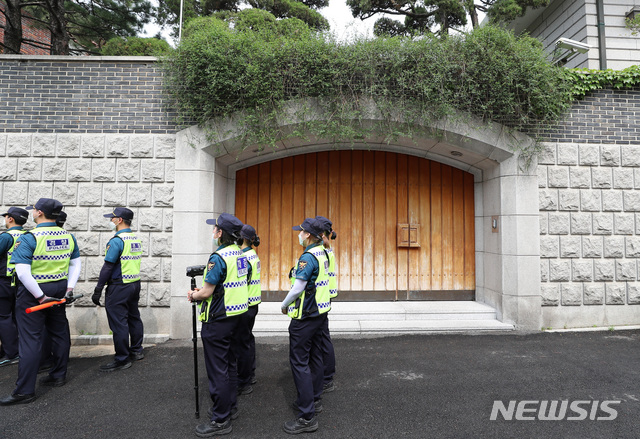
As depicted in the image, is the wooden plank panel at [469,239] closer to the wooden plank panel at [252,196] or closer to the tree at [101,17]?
the wooden plank panel at [252,196]

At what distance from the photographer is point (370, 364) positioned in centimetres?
485

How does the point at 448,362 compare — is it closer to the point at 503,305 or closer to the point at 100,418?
the point at 503,305

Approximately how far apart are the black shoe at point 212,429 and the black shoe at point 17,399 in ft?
6.85

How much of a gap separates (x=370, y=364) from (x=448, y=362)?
1.11 metres

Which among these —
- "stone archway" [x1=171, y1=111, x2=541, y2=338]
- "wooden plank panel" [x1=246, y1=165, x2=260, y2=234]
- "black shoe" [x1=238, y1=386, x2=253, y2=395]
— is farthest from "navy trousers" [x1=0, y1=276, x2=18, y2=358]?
"wooden plank panel" [x1=246, y1=165, x2=260, y2=234]

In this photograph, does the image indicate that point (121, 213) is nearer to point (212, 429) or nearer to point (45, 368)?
point (45, 368)

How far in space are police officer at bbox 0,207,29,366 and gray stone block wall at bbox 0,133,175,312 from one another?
124 centimetres

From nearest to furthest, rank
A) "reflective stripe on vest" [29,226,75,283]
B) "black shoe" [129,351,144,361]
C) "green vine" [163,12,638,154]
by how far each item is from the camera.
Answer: "reflective stripe on vest" [29,226,75,283] < "black shoe" [129,351,144,361] < "green vine" [163,12,638,154]

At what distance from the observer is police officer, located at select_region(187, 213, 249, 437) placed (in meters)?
3.18

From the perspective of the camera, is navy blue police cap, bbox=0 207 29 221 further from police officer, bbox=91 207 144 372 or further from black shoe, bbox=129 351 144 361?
black shoe, bbox=129 351 144 361

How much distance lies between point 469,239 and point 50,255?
7284 mm

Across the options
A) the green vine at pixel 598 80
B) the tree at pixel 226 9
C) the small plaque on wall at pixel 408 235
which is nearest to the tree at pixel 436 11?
the tree at pixel 226 9

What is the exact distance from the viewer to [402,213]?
7.54 m

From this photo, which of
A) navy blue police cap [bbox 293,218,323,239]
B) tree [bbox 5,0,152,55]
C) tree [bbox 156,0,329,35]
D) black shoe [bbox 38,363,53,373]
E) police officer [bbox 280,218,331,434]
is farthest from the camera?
tree [bbox 156,0,329,35]
